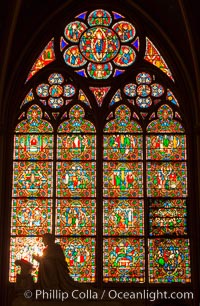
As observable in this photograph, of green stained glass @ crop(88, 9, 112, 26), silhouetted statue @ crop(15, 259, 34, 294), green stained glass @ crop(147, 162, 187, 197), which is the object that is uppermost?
green stained glass @ crop(88, 9, 112, 26)

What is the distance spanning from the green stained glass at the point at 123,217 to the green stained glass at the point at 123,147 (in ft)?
3.10

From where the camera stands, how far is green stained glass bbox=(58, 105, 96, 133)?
511 inches

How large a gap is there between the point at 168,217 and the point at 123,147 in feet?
5.62

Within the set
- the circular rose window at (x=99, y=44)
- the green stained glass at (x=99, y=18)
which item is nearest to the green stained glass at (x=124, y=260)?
the circular rose window at (x=99, y=44)

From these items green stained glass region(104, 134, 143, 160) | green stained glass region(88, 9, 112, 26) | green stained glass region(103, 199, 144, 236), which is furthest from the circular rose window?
green stained glass region(103, 199, 144, 236)

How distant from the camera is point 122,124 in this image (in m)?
13.0

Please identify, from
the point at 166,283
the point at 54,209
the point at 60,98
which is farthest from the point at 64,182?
the point at 166,283

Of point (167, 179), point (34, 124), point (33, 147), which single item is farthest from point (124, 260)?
point (34, 124)

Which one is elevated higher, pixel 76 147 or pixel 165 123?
pixel 165 123

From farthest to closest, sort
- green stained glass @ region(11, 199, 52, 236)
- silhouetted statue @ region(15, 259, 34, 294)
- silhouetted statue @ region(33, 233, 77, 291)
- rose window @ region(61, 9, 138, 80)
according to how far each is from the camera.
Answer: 1. rose window @ region(61, 9, 138, 80)
2. green stained glass @ region(11, 199, 52, 236)
3. silhouetted statue @ region(33, 233, 77, 291)
4. silhouetted statue @ region(15, 259, 34, 294)

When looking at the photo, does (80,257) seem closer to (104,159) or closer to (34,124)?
(104,159)

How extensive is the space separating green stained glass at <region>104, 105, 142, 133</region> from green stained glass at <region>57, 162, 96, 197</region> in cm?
89

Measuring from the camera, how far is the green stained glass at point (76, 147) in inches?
502

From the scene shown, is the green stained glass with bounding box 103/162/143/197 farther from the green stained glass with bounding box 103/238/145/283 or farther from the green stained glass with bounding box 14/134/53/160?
the green stained glass with bounding box 14/134/53/160
